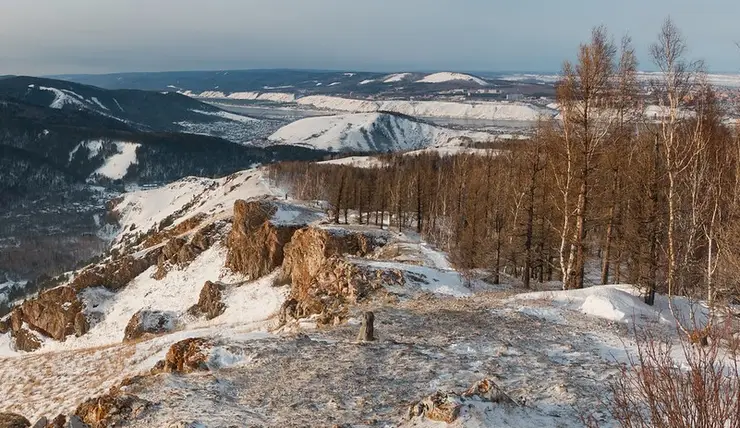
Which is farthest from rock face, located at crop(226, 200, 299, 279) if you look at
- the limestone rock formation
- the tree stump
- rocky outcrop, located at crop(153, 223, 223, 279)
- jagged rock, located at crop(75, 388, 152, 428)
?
jagged rock, located at crop(75, 388, 152, 428)

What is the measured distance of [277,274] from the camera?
47.9 metres

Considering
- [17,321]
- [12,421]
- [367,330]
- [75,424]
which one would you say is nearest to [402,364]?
[367,330]

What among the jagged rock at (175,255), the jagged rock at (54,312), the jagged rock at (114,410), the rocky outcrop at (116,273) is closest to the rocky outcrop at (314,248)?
the jagged rock at (175,255)

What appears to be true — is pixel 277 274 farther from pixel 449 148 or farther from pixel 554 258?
pixel 449 148

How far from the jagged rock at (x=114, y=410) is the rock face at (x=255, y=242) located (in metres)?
37.7

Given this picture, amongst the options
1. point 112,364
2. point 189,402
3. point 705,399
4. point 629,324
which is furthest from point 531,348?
point 112,364

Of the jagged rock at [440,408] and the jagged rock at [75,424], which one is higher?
the jagged rock at [440,408]

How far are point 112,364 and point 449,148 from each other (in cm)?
14458

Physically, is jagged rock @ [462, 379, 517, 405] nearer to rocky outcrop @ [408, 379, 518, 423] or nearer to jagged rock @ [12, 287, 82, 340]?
rocky outcrop @ [408, 379, 518, 423]

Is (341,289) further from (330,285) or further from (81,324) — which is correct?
(81,324)

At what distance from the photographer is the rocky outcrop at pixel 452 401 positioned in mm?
10242

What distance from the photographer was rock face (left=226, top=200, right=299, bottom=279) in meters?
A: 51.5

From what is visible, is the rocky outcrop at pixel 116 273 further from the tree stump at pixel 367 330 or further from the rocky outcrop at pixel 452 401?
the rocky outcrop at pixel 452 401

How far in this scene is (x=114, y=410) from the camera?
12461 millimetres
